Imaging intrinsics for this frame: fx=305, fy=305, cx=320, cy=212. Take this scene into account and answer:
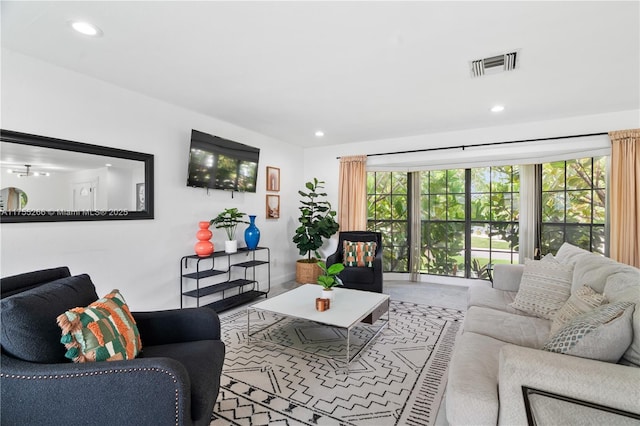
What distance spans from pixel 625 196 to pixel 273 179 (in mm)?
4480

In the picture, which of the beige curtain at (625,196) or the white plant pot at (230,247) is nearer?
the beige curtain at (625,196)

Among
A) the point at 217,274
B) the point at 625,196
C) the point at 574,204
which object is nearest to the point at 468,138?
the point at 574,204

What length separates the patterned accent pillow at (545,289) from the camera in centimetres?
223

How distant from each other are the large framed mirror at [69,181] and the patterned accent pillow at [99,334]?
150 cm

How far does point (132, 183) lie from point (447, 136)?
4117 mm

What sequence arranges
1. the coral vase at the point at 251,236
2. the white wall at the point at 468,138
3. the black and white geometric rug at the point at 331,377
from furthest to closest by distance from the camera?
the coral vase at the point at 251,236
the white wall at the point at 468,138
the black and white geometric rug at the point at 331,377

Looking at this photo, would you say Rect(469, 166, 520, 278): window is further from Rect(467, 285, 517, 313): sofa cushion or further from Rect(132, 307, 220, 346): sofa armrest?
Rect(132, 307, 220, 346): sofa armrest

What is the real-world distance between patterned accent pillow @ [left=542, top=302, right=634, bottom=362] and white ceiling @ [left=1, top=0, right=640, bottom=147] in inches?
66.2

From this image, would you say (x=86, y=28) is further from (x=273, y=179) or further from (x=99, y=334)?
(x=273, y=179)

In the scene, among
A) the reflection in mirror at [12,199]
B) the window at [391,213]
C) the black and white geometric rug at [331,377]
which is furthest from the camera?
the window at [391,213]

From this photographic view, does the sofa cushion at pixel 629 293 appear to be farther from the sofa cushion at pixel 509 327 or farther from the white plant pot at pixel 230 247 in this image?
the white plant pot at pixel 230 247

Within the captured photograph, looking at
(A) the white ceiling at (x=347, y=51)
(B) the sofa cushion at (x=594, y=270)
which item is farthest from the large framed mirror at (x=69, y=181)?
(B) the sofa cushion at (x=594, y=270)

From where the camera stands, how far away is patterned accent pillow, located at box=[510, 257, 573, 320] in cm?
223

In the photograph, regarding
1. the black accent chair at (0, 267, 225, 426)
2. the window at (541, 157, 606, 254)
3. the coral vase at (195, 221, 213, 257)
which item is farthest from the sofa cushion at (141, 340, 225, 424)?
the window at (541, 157, 606, 254)
